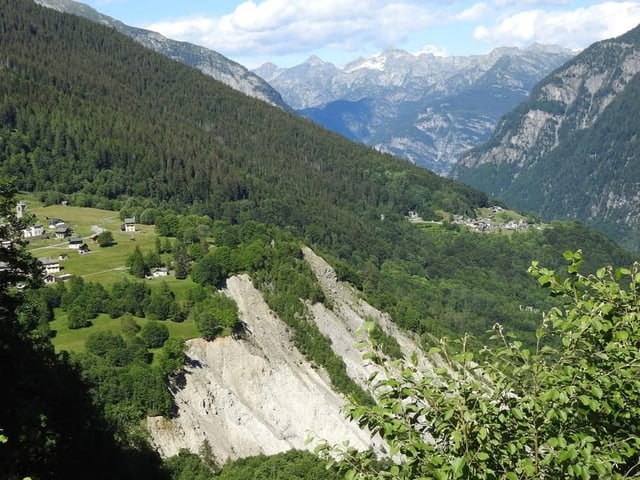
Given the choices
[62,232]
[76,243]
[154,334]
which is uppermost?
[154,334]

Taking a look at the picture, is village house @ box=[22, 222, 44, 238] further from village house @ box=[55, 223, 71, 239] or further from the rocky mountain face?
the rocky mountain face

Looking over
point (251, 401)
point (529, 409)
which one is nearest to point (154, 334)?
point (251, 401)

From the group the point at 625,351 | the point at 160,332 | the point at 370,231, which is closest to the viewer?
the point at 625,351

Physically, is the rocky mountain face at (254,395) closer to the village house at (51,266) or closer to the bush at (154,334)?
the bush at (154,334)

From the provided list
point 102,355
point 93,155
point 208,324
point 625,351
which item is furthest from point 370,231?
point 625,351

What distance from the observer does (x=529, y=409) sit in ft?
31.1

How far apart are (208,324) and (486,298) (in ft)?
354

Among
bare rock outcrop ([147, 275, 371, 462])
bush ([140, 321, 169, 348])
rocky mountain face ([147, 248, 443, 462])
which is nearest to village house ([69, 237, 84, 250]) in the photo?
rocky mountain face ([147, 248, 443, 462])

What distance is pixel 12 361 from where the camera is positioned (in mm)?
29641

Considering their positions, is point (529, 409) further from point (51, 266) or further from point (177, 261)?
point (51, 266)

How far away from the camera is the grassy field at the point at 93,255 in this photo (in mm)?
65206

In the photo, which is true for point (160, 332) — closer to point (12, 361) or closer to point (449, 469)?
point (12, 361)

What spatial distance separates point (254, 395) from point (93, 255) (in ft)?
123

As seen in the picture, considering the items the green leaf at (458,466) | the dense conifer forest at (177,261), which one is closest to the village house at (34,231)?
the dense conifer forest at (177,261)
